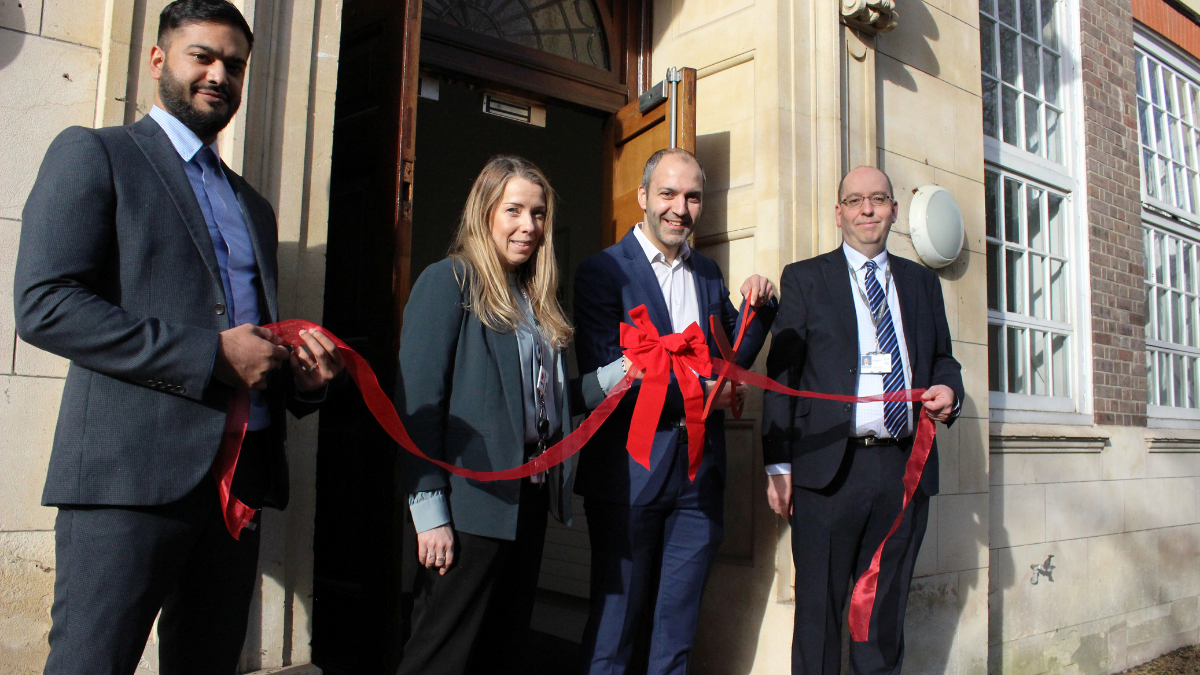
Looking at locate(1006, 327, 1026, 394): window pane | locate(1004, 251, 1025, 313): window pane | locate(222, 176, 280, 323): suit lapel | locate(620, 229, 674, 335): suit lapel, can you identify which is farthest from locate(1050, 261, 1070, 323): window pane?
locate(222, 176, 280, 323): suit lapel

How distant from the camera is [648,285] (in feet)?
9.48

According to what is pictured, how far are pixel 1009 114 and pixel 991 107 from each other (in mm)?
235

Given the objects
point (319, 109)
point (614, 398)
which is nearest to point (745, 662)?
point (614, 398)

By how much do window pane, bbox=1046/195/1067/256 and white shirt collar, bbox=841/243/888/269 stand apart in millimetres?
3332

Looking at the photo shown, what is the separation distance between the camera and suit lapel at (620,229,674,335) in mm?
2857

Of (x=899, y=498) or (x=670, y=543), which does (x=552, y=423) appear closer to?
A: (x=670, y=543)

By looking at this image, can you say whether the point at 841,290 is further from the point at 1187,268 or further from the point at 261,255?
the point at 1187,268

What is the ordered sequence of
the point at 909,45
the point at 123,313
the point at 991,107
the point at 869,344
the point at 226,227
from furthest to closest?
the point at 991,107
the point at 909,45
the point at 869,344
the point at 226,227
the point at 123,313

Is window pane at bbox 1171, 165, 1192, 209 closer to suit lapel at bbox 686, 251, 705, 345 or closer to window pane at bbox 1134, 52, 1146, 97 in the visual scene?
window pane at bbox 1134, 52, 1146, 97

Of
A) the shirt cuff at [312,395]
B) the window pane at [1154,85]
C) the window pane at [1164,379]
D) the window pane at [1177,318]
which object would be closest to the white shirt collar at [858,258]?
the shirt cuff at [312,395]

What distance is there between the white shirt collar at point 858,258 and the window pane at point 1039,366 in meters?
2.88

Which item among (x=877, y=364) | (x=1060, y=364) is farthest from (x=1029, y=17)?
(x=877, y=364)

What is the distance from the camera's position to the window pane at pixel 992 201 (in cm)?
543

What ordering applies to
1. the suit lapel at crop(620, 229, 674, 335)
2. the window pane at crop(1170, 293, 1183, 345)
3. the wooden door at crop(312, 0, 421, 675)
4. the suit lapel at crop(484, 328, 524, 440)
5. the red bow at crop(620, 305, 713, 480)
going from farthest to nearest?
1. the window pane at crop(1170, 293, 1183, 345)
2. the wooden door at crop(312, 0, 421, 675)
3. the suit lapel at crop(620, 229, 674, 335)
4. the red bow at crop(620, 305, 713, 480)
5. the suit lapel at crop(484, 328, 524, 440)
